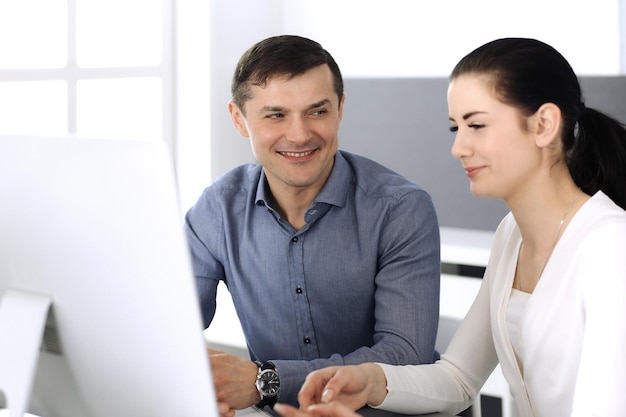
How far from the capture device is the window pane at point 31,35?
3859mm

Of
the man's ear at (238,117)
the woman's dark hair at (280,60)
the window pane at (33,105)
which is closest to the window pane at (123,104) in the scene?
the window pane at (33,105)

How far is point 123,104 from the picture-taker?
3.95 meters

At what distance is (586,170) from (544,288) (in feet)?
0.79

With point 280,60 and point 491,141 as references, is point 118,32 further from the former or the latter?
point 491,141

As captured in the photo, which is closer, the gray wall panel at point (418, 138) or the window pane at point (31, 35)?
the gray wall panel at point (418, 138)

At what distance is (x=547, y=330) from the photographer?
1.53m

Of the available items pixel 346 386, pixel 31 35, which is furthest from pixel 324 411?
pixel 31 35

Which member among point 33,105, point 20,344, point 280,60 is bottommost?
point 20,344

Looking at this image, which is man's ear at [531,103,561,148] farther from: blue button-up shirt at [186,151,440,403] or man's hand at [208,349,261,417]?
man's hand at [208,349,261,417]

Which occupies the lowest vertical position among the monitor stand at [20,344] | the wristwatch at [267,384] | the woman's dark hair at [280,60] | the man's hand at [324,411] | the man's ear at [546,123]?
the wristwatch at [267,384]

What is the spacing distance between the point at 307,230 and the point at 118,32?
7.33ft

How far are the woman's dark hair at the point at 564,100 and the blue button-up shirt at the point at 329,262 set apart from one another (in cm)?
42

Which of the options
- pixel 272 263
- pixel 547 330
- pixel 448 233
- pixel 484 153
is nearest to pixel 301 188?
pixel 272 263

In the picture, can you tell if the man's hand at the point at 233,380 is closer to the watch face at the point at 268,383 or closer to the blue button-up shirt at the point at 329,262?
the watch face at the point at 268,383
